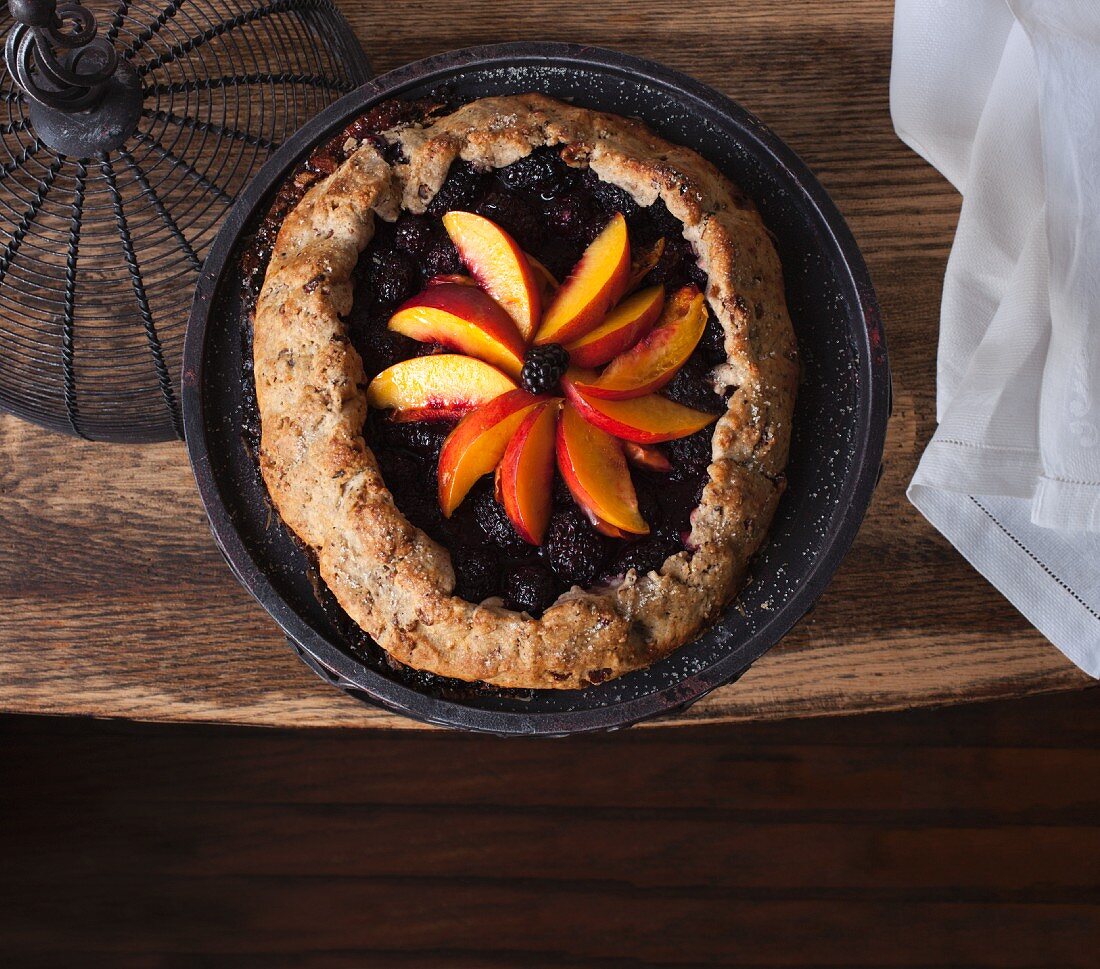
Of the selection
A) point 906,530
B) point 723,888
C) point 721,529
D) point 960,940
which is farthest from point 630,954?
point 721,529

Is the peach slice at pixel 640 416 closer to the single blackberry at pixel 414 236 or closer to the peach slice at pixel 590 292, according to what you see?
the peach slice at pixel 590 292

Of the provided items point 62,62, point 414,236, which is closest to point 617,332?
point 414,236

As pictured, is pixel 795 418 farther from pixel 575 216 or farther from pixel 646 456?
pixel 575 216

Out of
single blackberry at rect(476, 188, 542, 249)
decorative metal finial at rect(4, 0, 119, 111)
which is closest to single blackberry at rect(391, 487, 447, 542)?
single blackberry at rect(476, 188, 542, 249)

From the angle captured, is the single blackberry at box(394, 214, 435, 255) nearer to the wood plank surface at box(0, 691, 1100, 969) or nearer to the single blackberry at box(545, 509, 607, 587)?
the single blackberry at box(545, 509, 607, 587)

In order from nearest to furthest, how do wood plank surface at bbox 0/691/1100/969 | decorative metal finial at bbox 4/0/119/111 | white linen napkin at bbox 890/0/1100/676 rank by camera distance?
1. decorative metal finial at bbox 4/0/119/111
2. white linen napkin at bbox 890/0/1100/676
3. wood plank surface at bbox 0/691/1100/969

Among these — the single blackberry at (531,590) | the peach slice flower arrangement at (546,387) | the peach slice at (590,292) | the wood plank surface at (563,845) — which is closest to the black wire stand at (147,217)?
the peach slice flower arrangement at (546,387)
